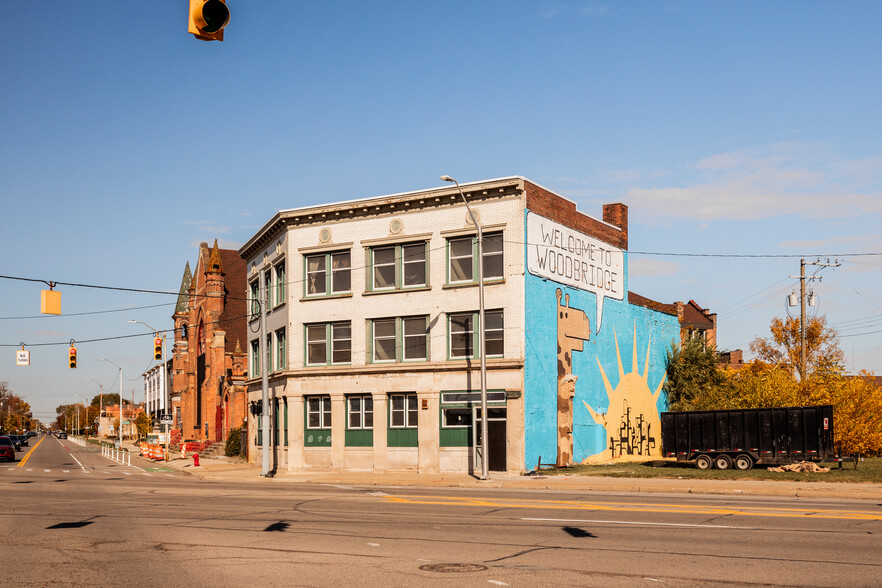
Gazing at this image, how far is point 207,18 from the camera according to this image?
751 centimetres

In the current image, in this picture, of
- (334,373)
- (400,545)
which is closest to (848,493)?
(400,545)

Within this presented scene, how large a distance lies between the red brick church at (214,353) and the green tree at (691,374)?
1113 inches

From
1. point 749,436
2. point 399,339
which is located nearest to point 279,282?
point 399,339

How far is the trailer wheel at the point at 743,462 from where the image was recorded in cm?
3275

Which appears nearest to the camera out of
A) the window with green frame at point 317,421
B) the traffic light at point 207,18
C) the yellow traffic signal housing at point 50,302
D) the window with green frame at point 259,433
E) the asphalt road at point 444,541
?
the traffic light at point 207,18

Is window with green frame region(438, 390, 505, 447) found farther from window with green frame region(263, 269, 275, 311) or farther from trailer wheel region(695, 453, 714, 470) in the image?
window with green frame region(263, 269, 275, 311)

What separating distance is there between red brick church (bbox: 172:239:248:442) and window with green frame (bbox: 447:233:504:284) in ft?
85.4

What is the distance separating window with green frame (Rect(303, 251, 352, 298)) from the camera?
3900 cm

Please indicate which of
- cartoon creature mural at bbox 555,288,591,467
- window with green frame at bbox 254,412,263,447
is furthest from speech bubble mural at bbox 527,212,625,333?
window with green frame at bbox 254,412,263,447

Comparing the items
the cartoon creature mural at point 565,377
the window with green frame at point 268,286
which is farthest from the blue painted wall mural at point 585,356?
the window with green frame at point 268,286

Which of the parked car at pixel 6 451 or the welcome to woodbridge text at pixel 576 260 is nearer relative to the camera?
the welcome to woodbridge text at pixel 576 260

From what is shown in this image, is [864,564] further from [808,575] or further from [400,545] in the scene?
[400,545]

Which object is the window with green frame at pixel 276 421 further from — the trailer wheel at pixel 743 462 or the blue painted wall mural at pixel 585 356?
the trailer wheel at pixel 743 462

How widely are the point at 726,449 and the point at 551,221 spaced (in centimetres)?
1195
